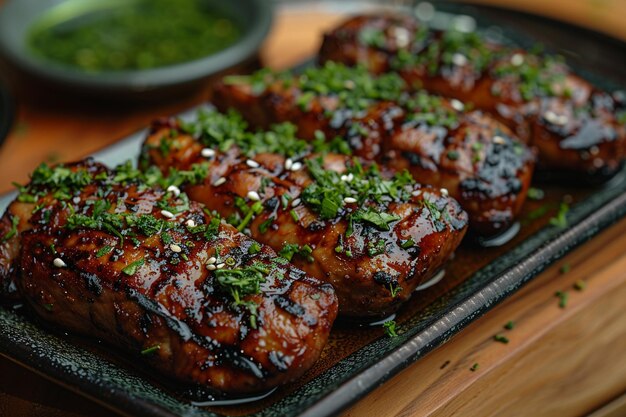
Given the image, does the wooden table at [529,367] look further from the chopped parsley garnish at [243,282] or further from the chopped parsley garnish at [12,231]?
the chopped parsley garnish at [243,282]

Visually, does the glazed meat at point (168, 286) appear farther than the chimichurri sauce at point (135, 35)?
No

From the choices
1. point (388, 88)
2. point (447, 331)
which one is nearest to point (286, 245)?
point (447, 331)

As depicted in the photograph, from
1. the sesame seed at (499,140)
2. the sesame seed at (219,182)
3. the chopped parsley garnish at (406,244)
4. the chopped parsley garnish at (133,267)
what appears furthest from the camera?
the sesame seed at (499,140)

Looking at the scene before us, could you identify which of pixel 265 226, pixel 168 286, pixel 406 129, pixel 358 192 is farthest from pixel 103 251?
pixel 406 129

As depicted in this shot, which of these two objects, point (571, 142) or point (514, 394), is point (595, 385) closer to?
point (514, 394)

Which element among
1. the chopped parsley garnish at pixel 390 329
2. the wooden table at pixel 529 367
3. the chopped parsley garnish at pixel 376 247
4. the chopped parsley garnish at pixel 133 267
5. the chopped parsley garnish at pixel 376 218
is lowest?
the wooden table at pixel 529 367

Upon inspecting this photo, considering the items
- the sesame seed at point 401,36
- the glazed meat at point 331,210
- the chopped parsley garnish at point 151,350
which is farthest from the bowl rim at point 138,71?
the chopped parsley garnish at point 151,350

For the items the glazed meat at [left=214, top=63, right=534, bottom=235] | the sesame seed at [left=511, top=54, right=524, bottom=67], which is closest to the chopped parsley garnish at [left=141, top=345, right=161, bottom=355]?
the glazed meat at [left=214, top=63, right=534, bottom=235]
